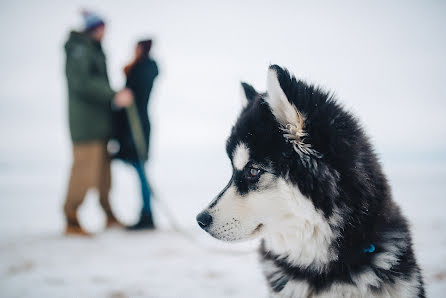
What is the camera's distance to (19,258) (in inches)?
144

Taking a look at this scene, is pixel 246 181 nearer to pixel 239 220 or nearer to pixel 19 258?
pixel 239 220

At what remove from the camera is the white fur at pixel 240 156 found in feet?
6.69

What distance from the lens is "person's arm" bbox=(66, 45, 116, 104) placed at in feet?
14.5

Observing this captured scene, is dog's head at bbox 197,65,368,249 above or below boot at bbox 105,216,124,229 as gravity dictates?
above

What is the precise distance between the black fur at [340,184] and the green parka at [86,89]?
133 inches

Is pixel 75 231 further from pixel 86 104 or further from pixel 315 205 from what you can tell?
pixel 315 205

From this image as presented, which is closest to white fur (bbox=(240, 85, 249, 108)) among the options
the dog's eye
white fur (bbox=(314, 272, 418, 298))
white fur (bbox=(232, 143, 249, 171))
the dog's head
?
the dog's head

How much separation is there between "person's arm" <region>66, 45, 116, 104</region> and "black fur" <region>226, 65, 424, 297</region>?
10.8ft

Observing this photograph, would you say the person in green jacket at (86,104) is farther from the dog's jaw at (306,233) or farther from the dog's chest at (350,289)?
the dog's chest at (350,289)

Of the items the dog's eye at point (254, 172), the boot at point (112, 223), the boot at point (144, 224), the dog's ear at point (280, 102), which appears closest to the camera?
the dog's ear at point (280, 102)

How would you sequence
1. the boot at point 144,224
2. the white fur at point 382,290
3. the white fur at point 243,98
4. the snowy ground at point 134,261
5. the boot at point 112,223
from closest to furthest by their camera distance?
the white fur at point 382,290, the white fur at point 243,98, the snowy ground at point 134,261, the boot at point 144,224, the boot at point 112,223

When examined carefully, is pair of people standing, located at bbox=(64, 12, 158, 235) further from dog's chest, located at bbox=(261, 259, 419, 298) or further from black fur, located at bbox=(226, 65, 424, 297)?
dog's chest, located at bbox=(261, 259, 419, 298)

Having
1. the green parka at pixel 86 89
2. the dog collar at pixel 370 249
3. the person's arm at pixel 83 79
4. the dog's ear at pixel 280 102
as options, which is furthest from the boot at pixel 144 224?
the dog collar at pixel 370 249

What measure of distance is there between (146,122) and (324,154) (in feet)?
12.4
